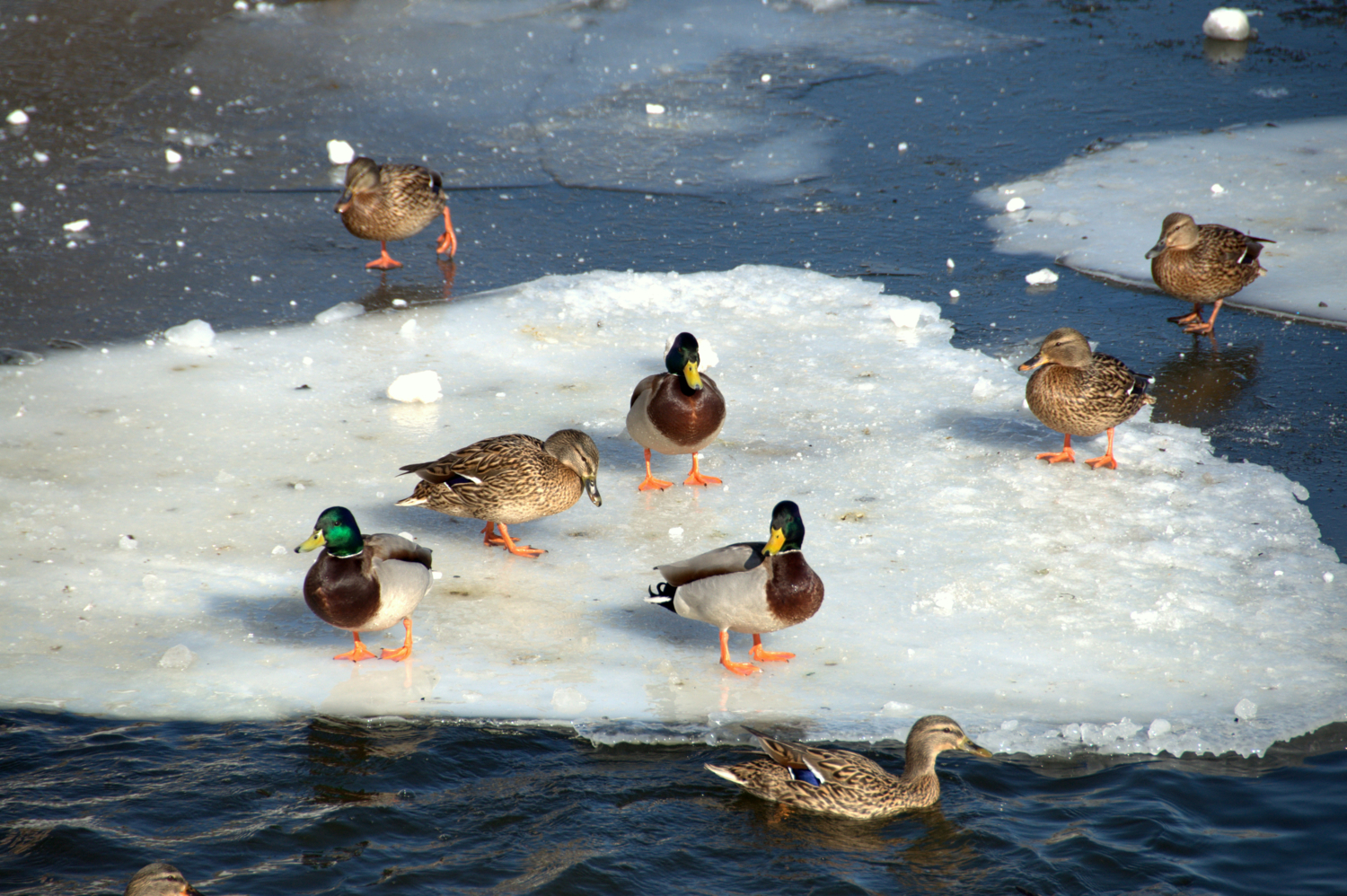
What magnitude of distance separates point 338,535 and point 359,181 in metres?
4.79

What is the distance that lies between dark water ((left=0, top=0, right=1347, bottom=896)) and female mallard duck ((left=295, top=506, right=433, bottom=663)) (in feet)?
1.39

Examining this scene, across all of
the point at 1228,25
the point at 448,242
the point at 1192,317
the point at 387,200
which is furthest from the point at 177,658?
the point at 1228,25

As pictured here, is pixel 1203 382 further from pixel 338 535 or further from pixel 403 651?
pixel 338 535

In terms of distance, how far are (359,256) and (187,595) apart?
464 cm

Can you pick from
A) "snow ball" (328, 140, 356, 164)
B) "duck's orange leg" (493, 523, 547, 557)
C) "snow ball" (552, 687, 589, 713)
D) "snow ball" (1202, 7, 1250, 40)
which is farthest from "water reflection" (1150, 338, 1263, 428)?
"snow ball" (1202, 7, 1250, 40)

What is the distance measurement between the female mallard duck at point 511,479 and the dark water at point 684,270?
1.32 metres

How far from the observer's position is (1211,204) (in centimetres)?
945

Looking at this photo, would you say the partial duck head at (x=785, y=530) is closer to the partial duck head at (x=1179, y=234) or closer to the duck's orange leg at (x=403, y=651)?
the duck's orange leg at (x=403, y=651)

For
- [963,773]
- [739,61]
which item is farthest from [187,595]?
[739,61]

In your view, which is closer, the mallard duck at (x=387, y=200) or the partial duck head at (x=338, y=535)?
the partial duck head at (x=338, y=535)

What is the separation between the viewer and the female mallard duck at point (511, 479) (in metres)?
5.48

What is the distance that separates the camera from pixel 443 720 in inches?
175

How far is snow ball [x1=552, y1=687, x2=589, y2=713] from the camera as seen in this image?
14.8 feet

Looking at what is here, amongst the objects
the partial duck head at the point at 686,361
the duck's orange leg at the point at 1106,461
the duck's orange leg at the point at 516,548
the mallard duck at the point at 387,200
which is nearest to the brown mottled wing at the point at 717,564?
the duck's orange leg at the point at 516,548
